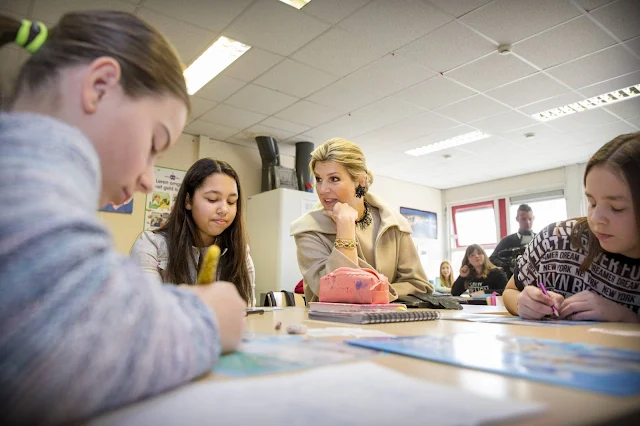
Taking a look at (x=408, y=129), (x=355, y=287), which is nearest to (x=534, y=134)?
(x=408, y=129)

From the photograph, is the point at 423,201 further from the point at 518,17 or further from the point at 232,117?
the point at 518,17

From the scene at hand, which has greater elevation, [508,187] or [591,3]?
[591,3]

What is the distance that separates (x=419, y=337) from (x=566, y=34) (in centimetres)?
330

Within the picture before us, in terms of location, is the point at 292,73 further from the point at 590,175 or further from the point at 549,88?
the point at 590,175

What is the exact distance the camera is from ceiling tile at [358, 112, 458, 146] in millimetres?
4797

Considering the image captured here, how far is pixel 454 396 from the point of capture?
37cm

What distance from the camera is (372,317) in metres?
1.01

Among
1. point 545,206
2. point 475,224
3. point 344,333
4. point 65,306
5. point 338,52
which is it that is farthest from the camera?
point 475,224

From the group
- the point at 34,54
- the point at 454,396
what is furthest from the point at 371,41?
the point at 454,396

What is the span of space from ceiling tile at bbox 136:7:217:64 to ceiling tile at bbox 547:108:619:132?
153 inches

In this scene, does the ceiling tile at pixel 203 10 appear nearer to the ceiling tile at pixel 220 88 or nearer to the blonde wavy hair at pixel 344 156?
the ceiling tile at pixel 220 88

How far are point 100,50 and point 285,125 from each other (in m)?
4.50

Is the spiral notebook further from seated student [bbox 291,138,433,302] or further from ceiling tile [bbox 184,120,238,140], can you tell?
ceiling tile [bbox 184,120,238,140]

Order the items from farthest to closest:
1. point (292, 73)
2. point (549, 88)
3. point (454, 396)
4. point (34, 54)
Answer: point (549, 88), point (292, 73), point (34, 54), point (454, 396)
